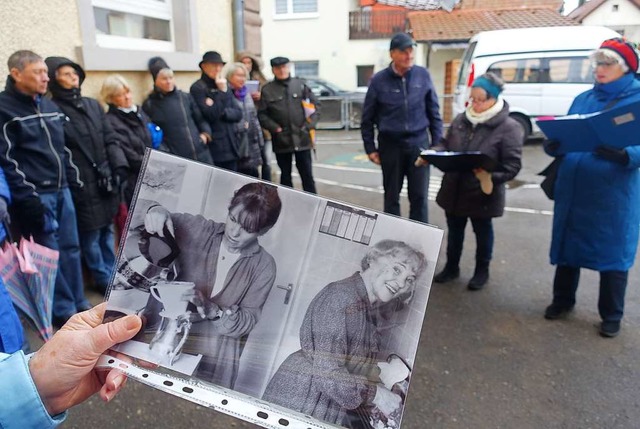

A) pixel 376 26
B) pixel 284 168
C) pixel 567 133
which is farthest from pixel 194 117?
pixel 376 26

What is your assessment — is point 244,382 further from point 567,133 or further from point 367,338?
point 567,133

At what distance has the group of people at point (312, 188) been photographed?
41.0 inches

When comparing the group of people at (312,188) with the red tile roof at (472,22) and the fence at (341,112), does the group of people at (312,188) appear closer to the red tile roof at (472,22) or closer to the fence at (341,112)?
the fence at (341,112)

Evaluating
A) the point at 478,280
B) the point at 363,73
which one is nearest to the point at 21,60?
the point at 478,280

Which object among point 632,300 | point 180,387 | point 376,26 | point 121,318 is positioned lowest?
point 632,300

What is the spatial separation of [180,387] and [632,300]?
3.79 metres

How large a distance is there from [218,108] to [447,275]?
8.66 feet

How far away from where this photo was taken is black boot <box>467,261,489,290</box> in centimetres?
392

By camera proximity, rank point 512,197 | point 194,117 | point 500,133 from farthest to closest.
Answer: point 512,197
point 194,117
point 500,133

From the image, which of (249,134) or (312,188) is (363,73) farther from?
(249,134)

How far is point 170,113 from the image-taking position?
4.11 meters

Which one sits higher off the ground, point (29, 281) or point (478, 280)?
point (29, 281)

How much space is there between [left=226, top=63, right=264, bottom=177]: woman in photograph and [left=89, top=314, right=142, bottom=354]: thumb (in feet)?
13.5

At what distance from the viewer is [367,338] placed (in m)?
1.04
